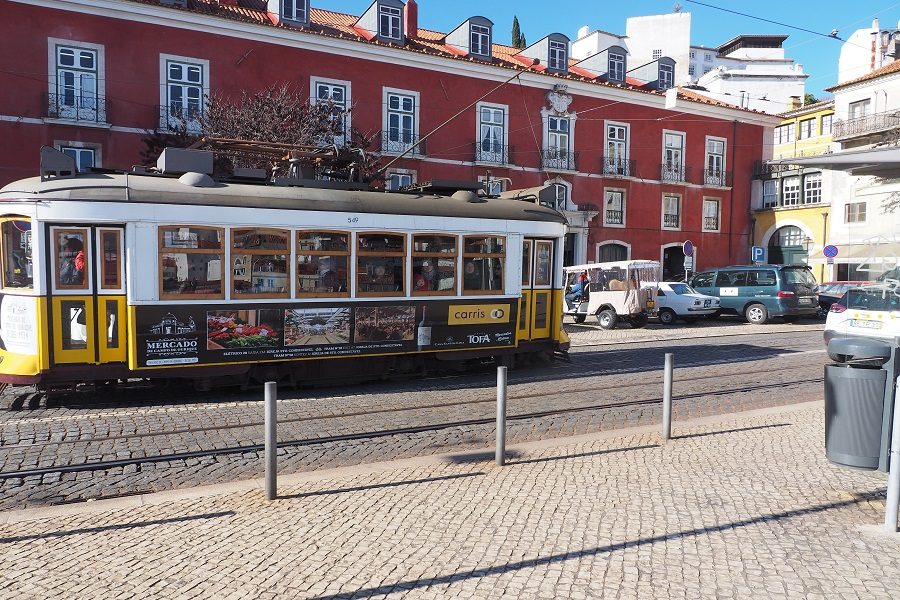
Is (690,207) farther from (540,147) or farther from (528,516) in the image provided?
(528,516)

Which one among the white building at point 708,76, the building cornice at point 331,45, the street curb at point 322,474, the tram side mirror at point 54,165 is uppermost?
the white building at point 708,76

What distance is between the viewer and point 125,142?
22578mm

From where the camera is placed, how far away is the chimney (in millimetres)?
30281

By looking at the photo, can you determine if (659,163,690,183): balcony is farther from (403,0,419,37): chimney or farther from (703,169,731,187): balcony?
(403,0,419,37): chimney

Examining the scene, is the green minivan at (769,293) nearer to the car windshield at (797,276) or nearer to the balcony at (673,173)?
the car windshield at (797,276)

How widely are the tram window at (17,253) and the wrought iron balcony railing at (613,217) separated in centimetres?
2817

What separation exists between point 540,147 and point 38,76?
65.6 ft

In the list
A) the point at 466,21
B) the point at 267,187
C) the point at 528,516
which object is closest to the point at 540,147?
the point at 466,21

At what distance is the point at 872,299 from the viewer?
1230cm

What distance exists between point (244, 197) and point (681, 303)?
675 inches

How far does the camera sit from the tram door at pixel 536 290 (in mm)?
11938

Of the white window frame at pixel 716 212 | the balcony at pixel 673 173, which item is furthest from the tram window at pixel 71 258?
the white window frame at pixel 716 212

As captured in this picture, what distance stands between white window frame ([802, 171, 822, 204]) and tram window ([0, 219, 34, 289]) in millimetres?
A: 39444

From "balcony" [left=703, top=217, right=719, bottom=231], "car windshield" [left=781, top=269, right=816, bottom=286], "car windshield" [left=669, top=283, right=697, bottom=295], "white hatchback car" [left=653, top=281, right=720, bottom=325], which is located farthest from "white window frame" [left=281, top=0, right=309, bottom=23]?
"balcony" [left=703, top=217, right=719, bottom=231]
